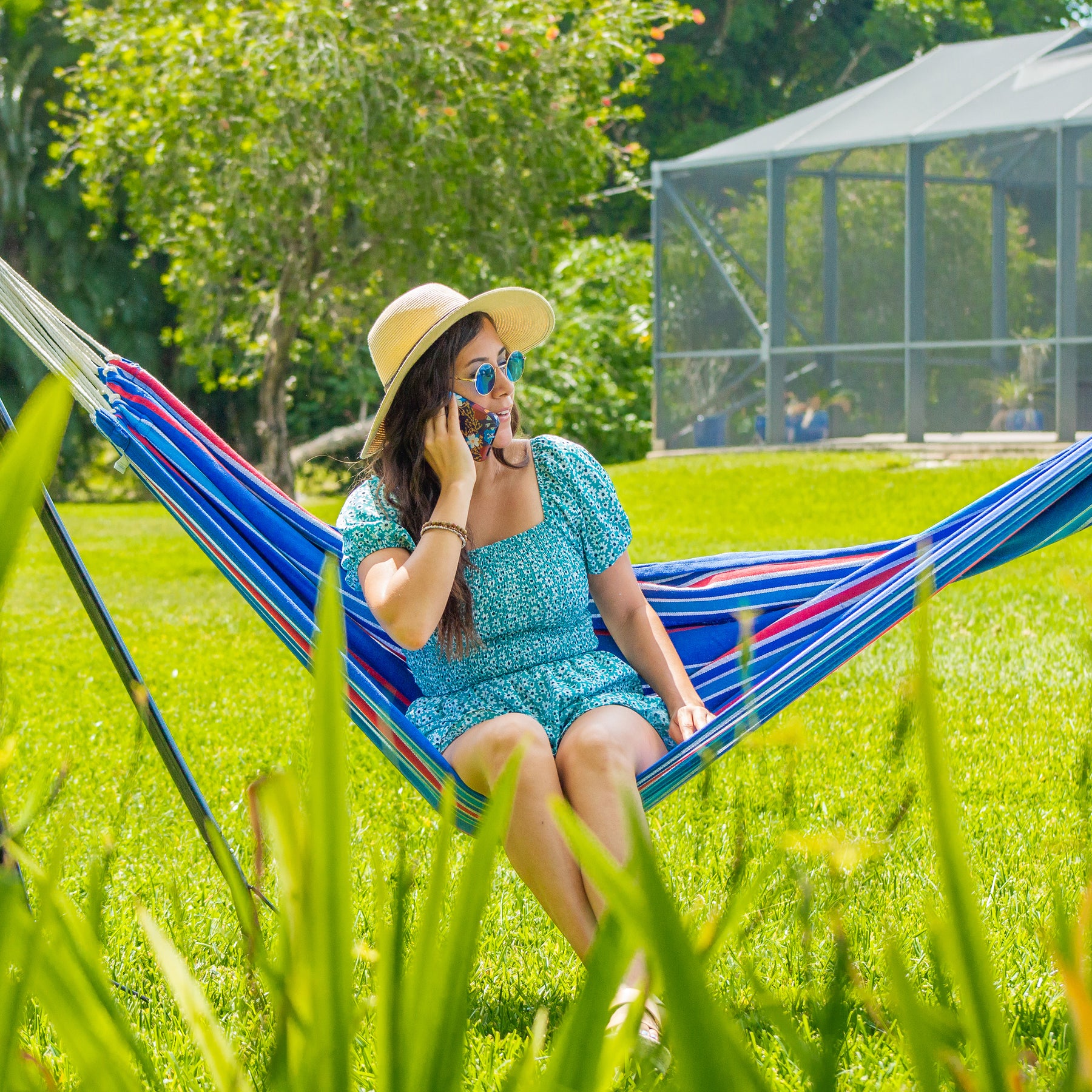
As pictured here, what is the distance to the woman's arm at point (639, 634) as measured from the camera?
2.32 m

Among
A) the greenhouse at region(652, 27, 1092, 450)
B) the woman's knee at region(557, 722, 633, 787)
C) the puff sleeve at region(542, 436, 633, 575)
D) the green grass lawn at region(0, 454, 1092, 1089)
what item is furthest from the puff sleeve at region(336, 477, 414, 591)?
the greenhouse at region(652, 27, 1092, 450)

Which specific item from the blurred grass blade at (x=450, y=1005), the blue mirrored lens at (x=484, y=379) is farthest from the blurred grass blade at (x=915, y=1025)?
the blue mirrored lens at (x=484, y=379)

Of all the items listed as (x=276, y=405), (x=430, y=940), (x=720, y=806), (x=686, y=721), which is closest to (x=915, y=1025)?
(x=430, y=940)

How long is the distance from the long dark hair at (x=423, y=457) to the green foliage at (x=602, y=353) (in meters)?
10.1

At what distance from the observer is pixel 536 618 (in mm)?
2299

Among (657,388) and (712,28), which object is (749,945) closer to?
(657,388)

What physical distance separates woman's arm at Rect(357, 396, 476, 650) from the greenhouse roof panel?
9555 mm

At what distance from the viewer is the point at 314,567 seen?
2.34 meters

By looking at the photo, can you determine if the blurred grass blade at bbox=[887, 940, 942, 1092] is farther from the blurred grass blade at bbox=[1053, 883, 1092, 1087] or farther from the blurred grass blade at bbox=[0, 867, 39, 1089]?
the blurred grass blade at bbox=[0, 867, 39, 1089]

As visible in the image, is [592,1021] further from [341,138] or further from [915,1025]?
[341,138]

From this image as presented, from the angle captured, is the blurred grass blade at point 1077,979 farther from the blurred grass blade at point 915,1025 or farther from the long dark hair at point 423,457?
the long dark hair at point 423,457

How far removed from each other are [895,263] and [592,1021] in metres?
11.8

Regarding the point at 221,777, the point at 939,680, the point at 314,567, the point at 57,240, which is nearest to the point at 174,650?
the point at 221,777

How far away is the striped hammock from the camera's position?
6.44 feet
